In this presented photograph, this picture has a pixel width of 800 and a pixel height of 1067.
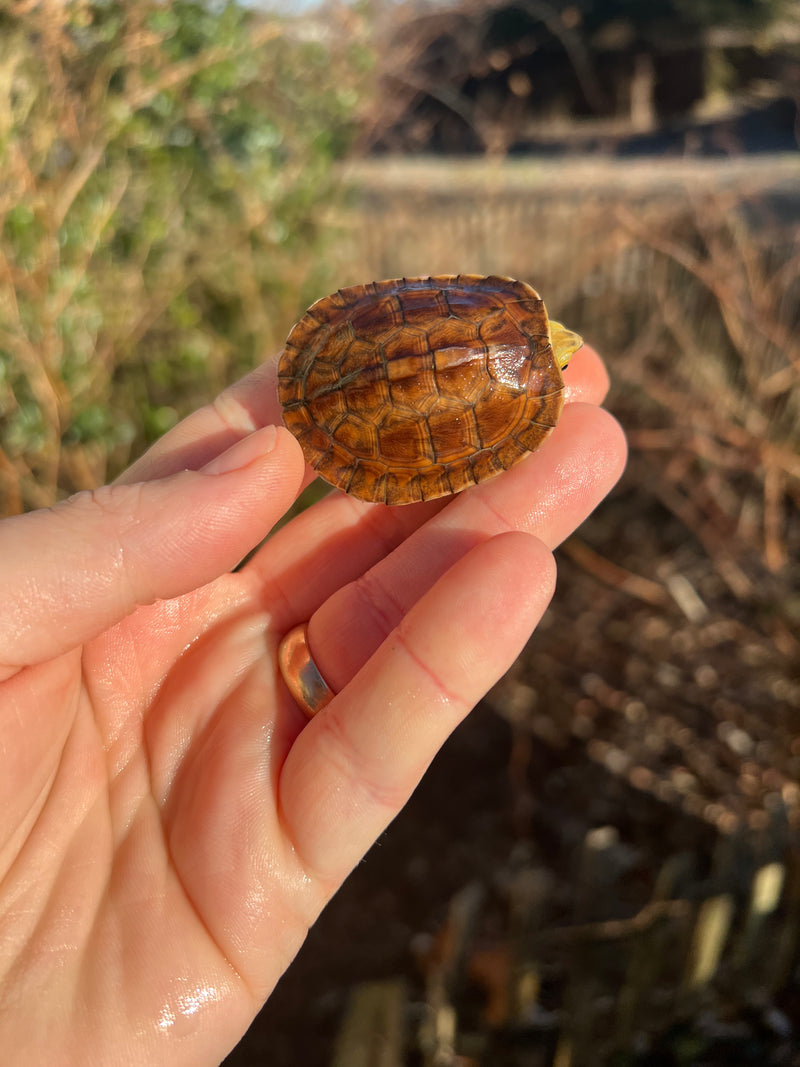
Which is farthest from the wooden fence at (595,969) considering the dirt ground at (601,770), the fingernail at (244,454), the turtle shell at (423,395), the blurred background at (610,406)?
the fingernail at (244,454)

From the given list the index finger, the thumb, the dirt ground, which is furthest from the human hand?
the dirt ground

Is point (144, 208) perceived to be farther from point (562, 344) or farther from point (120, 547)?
point (120, 547)

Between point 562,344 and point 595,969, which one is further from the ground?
point 562,344

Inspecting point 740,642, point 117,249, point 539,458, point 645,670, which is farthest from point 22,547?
point 740,642

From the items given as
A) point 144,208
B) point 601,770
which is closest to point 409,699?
point 601,770

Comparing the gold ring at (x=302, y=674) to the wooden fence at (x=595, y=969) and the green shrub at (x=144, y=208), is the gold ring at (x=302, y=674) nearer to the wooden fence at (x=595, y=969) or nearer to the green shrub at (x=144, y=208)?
the wooden fence at (x=595, y=969)

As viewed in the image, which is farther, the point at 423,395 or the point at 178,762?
the point at 423,395

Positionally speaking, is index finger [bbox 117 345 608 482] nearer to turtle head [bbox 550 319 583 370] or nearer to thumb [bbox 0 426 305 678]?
turtle head [bbox 550 319 583 370]
